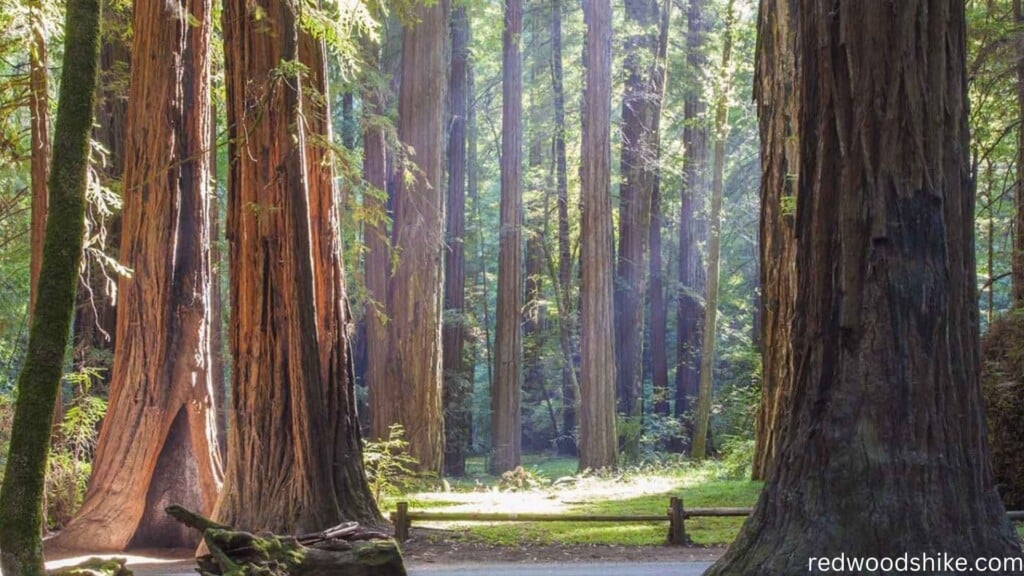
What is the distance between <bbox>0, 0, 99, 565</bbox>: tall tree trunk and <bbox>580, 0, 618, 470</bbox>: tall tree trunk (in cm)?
1840

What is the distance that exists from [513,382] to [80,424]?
46.8ft

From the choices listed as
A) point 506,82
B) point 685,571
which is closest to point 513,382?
point 506,82

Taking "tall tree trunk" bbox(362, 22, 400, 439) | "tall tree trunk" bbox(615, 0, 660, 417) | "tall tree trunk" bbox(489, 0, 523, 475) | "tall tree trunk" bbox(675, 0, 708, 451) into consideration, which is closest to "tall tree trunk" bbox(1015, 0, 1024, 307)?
"tall tree trunk" bbox(362, 22, 400, 439)

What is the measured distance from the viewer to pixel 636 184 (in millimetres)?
32375

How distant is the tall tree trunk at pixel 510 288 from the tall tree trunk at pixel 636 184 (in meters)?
4.82

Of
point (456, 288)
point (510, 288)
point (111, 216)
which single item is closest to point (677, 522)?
point (111, 216)

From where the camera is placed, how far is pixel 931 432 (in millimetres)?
5266

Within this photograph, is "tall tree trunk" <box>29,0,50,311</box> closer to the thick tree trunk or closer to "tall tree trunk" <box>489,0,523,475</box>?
the thick tree trunk

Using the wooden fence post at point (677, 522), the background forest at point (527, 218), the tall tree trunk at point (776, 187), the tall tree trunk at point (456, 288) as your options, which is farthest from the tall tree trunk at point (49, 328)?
the tall tree trunk at point (456, 288)

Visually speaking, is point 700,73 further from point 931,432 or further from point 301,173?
point 931,432

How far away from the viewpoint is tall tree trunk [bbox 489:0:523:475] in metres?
24.6

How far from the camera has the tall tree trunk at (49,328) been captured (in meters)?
4.90

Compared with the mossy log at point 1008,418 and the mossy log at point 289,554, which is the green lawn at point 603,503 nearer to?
the mossy log at point 1008,418

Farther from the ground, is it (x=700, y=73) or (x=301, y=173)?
(x=700, y=73)
